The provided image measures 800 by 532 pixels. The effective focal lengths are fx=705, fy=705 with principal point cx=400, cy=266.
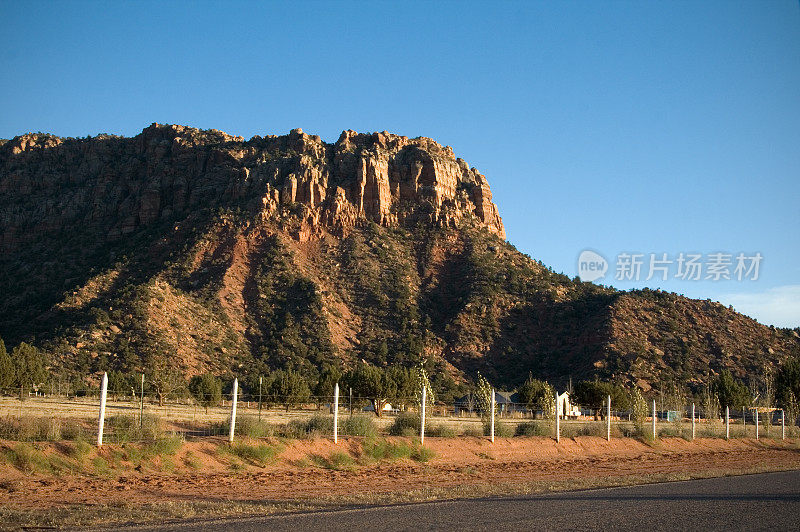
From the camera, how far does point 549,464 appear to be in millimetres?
22547

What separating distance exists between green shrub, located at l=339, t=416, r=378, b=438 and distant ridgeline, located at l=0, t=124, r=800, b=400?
3883 centimetres

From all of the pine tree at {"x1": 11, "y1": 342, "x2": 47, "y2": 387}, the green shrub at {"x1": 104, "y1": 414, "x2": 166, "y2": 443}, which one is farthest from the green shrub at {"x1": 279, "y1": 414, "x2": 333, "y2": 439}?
Answer: the pine tree at {"x1": 11, "y1": 342, "x2": 47, "y2": 387}

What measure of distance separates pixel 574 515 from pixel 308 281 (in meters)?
68.0

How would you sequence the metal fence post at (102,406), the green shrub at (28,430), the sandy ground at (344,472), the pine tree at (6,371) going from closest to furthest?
1. the sandy ground at (344,472)
2. the metal fence post at (102,406)
3. the green shrub at (28,430)
4. the pine tree at (6,371)

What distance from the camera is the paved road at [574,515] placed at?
1024cm

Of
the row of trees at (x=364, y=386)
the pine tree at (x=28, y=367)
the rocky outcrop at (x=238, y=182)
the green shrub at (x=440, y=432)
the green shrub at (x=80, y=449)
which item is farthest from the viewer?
the rocky outcrop at (x=238, y=182)

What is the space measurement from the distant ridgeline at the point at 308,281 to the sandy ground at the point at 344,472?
39.5 metres

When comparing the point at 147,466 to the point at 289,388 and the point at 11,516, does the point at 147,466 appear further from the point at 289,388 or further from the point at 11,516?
the point at 289,388

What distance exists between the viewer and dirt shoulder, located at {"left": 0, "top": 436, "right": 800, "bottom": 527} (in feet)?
39.4

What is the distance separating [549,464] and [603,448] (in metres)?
6.42

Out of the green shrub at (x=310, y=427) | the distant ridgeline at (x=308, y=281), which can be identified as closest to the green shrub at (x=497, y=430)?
the green shrub at (x=310, y=427)

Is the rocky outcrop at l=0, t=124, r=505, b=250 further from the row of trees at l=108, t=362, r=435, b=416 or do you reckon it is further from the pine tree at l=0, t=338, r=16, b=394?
the pine tree at l=0, t=338, r=16, b=394

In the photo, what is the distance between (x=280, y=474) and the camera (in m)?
17.1

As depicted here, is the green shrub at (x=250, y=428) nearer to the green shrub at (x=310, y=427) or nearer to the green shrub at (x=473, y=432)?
the green shrub at (x=310, y=427)
